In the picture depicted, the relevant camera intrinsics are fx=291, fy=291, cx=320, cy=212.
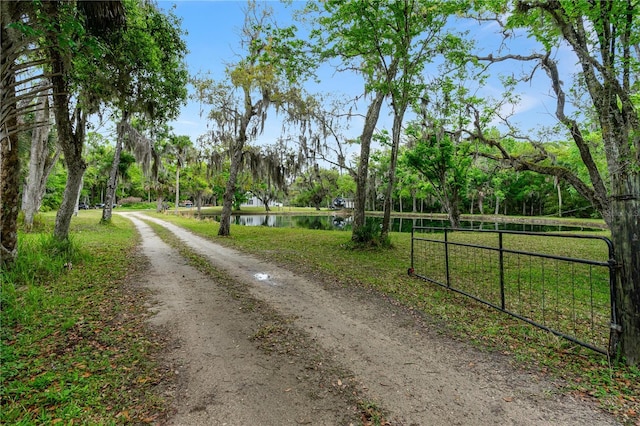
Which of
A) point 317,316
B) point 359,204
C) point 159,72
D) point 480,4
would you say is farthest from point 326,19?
point 317,316

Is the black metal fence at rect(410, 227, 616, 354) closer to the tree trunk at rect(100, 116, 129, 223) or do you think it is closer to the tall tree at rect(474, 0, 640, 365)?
the tall tree at rect(474, 0, 640, 365)

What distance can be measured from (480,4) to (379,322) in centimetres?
777

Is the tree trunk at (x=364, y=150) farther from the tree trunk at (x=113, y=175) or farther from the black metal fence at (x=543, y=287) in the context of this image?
the tree trunk at (x=113, y=175)

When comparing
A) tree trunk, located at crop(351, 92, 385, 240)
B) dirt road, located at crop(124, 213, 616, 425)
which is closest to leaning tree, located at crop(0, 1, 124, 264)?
dirt road, located at crop(124, 213, 616, 425)

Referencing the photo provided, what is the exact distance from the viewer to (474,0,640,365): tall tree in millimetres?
2766

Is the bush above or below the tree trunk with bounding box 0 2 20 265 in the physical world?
above

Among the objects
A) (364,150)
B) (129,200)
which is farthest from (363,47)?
(129,200)

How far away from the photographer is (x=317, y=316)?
4164 millimetres

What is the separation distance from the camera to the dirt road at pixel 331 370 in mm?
2215

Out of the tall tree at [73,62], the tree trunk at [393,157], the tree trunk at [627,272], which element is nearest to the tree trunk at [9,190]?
the tall tree at [73,62]

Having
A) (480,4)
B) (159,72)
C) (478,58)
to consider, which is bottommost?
(159,72)

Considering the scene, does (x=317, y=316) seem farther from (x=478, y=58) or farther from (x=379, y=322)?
(x=478, y=58)

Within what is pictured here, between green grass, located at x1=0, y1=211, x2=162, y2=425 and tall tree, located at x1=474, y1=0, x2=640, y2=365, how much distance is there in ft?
14.0

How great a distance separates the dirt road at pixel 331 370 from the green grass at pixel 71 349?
0.37 meters
